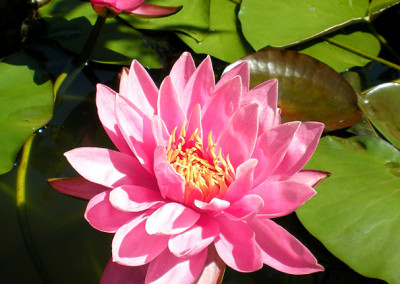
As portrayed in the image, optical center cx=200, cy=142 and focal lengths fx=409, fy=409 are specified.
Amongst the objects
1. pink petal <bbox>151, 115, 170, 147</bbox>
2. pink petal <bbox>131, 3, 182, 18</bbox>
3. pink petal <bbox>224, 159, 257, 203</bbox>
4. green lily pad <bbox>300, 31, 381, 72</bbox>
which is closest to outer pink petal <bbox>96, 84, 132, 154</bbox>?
pink petal <bbox>151, 115, 170, 147</bbox>

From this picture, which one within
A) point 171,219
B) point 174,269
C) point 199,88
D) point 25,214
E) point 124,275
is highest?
point 199,88

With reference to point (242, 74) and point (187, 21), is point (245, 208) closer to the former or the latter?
point (242, 74)

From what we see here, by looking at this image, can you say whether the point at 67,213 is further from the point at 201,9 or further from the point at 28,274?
the point at 201,9

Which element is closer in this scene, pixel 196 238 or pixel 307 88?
→ pixel 196 238

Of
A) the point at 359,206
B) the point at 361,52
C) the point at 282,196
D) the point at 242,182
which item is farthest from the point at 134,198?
the point at 361,52

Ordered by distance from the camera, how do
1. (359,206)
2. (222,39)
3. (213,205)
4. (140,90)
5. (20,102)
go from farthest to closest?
1. (222,39)
2. (20,102)
3. (359,206)
4. (140,90)
5. (213,205)

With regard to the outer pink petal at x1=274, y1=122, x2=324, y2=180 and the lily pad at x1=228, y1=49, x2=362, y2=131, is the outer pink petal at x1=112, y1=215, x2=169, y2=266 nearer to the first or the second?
the outer pink petal at x1=274, y1=122, x2=324, y2=180
